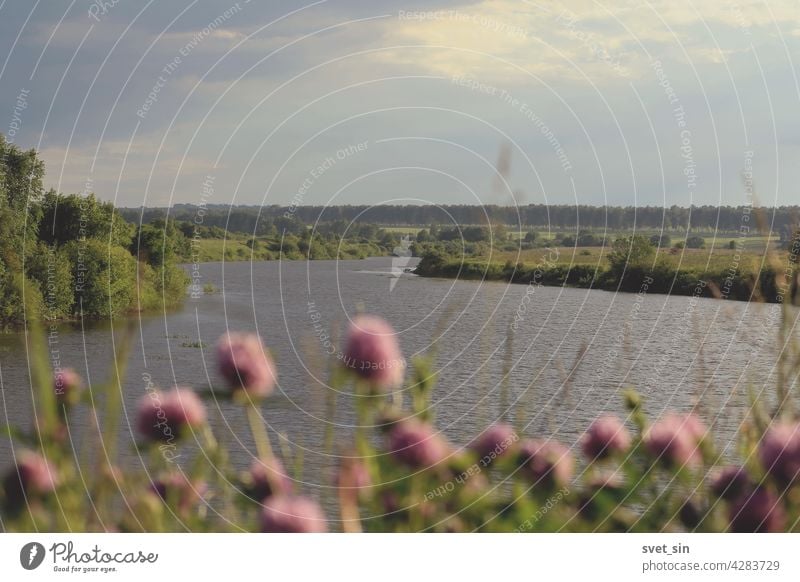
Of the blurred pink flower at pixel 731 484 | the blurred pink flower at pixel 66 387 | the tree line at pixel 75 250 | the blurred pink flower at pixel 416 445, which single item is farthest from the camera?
A: the tree line at pixel 75 250

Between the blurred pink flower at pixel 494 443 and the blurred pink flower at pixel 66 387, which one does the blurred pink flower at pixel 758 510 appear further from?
the blurred pink flower at pixel 66 387

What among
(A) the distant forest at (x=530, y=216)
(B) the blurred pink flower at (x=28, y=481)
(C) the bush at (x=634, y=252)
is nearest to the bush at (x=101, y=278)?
(A) the distant forest at (x=530, y=216)

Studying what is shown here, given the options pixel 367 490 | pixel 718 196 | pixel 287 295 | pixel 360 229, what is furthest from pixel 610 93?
pixel 287 295

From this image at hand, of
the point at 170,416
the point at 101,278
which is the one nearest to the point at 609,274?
the point at 101,278

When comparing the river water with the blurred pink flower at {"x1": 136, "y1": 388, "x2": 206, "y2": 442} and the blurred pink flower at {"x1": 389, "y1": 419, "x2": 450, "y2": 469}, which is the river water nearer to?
the blurred pink flower at {"x1": 136, "y1": 388, "x2": 206, "y2": 442}

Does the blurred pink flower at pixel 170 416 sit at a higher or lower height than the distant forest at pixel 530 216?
lower
